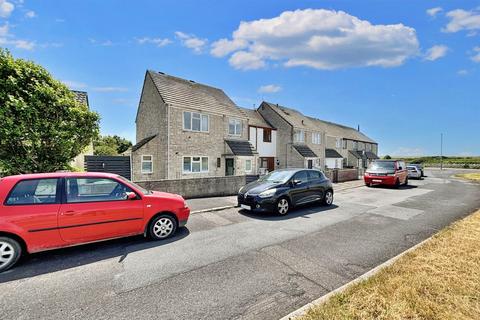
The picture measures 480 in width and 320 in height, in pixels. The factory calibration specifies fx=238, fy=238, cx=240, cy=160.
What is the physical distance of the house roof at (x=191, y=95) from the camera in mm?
17688

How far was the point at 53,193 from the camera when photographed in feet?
15.8

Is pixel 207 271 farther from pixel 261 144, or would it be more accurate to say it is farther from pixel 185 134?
pixel 261 144

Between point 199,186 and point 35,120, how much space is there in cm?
679

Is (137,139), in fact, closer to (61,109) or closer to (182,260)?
(61,109)

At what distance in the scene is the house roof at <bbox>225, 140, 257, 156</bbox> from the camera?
1949 cm

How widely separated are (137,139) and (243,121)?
33.0 feet

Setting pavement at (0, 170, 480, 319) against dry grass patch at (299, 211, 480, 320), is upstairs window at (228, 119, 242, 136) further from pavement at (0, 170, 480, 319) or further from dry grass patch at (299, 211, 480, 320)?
dry grass patch at (299, 211, 480, 320)

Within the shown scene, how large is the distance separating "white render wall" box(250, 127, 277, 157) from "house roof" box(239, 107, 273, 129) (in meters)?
0.66

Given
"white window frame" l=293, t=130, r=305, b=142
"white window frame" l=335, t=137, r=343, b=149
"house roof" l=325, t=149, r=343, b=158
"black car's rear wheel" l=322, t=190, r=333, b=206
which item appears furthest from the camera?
"white window frame" l=335, t=137, r=343, b=149

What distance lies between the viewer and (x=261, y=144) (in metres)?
26.6

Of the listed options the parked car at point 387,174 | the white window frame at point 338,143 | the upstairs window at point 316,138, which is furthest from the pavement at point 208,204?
the white window frame at point 338,143

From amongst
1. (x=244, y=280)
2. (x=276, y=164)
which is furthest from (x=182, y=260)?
(x=276, y=164)

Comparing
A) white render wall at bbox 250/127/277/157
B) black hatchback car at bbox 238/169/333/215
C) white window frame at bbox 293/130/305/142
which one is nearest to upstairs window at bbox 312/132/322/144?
white window frame at bbox 293/130/305/142

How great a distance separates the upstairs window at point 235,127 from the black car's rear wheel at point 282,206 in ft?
41.5
